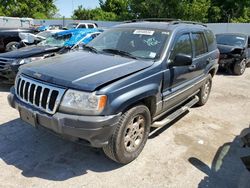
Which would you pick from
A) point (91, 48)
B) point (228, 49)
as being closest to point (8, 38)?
point (91, 48)

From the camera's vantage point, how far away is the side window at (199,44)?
4.97 m

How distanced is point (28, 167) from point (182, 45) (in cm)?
303

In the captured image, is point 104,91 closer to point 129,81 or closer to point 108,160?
point 129,81

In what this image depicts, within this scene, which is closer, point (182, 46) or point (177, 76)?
point (177, 76)

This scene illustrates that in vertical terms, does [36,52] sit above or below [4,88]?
above

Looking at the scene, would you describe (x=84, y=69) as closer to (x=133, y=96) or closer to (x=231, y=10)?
(x=133, y=96)

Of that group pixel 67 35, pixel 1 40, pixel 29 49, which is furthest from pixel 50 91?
pixel 1 40

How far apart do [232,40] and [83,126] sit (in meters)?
9.63

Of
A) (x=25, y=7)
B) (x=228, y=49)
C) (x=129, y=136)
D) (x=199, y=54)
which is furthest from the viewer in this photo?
(x=25, y=7)

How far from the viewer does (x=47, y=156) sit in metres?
3.68

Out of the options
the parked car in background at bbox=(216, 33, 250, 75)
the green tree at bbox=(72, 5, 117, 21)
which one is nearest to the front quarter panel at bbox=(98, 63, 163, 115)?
the parked car in background at bbox=(216, 33, 250, 75)

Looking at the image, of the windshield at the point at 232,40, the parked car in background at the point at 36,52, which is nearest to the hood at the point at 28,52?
the parked car in background at the point at 36,52

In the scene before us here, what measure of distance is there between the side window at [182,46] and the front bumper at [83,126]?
162 centimetres

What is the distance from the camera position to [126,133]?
3.44m
